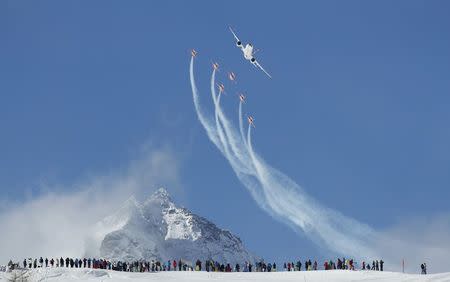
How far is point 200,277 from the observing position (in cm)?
8738

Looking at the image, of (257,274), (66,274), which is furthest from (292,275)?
(66,274)

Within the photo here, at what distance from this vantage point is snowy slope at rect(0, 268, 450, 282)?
82.9 m

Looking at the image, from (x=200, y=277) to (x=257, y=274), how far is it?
21.9 ft

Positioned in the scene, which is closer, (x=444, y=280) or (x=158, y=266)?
(x=444, y=280)

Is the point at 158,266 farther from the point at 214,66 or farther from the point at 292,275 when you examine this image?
the point at 214,66

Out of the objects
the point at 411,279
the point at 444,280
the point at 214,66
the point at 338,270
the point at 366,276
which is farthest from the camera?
the point at 214,66

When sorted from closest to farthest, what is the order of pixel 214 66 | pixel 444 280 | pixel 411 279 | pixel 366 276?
pixel 444 280
pixel 411 279
pixel 366 276
pixel 214 66

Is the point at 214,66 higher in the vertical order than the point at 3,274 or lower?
higher

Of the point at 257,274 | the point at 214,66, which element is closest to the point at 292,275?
the point at 257,274

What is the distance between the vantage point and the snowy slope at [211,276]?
8294 centimetres

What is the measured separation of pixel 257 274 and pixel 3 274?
2314 cm

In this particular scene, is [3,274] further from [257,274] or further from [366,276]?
[366,276]

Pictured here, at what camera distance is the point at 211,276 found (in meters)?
88.2

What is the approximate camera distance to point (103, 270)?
88.5 meters
